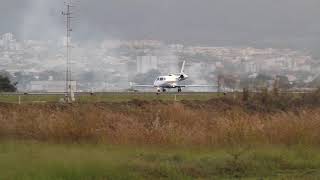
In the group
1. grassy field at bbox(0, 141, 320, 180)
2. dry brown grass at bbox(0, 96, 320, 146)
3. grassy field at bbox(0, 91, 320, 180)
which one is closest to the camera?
grassy field at bbox(0, 141, 320, 180)

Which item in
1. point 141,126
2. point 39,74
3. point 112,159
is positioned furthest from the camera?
point 39,74

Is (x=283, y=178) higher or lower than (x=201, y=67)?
lower

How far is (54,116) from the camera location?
1842 centimetres

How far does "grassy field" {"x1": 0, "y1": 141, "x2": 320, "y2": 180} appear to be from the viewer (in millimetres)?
12000

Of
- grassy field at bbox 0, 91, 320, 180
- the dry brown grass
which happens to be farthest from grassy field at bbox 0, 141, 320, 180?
the dry brown grass

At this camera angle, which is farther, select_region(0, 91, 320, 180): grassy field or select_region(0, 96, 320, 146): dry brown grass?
select_region(0, 96, 320, 146): dry brown grass

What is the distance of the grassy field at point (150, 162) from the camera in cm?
1200

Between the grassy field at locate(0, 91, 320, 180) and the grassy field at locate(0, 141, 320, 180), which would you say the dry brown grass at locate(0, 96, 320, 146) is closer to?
the grassy field at locate(0, 91, 320, 180)

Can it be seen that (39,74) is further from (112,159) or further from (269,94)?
(112,159)

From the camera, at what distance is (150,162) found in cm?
1353

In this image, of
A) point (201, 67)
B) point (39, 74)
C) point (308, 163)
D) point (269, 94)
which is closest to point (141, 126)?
point (308, 163)

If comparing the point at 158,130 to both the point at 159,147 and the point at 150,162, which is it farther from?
the point at 150,162

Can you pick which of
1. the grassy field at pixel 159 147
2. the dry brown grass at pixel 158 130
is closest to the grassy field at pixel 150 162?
the grassy field at pixel 159 147

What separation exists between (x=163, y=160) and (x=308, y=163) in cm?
351
